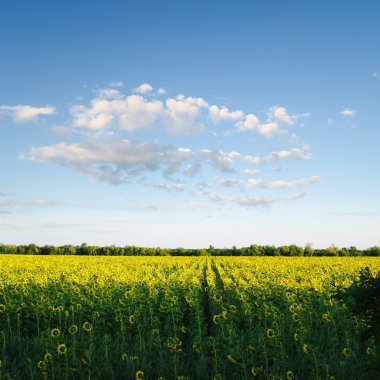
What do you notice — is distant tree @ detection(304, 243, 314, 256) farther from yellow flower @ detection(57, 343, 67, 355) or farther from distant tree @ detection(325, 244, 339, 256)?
yellow flower @ detection(57, 343, 67, 355)

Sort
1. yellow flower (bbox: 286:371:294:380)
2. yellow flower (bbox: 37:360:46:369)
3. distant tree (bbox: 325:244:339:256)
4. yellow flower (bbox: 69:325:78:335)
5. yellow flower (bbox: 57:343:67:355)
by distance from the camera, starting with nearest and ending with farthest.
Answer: yellow flower (bbox: 286:371:294:380) → yellow flower (bbox: 37:360:46:369) → yellow flower (bbox: 57:343:67:355) → yellow flower (bbox: 69:325:78:335) → distant tree (bbox: 325:244:339:256)

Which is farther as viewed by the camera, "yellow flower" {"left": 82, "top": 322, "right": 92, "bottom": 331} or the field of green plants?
"yellow flower" {"left": 82, "top": 322, "right": 92, "bottom": 331}

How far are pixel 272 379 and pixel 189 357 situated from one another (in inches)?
103

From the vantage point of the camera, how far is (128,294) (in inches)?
563

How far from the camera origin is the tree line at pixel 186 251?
8919 centimetres

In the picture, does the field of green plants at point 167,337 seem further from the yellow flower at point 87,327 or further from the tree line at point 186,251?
the tree line at point 186,251

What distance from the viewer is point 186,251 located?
99125 mm

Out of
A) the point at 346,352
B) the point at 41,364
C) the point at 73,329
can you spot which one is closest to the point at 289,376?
the point at 346,352

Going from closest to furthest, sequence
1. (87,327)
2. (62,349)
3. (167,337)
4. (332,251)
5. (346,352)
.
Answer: (62,349), (346,352), (87,327), (167,337), (332,251)

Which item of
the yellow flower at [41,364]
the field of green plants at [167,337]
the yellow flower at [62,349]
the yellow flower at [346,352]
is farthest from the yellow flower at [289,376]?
the yellow flower at [41,364]

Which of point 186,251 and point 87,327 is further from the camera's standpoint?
point 186,251

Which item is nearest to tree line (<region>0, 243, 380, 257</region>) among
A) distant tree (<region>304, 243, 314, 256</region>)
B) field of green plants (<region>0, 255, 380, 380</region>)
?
distant tree (<region>304, 243, 314, 256</region>)

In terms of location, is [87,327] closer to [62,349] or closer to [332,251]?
[62,349]

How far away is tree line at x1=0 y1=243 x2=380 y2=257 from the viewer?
8919 centimetres
